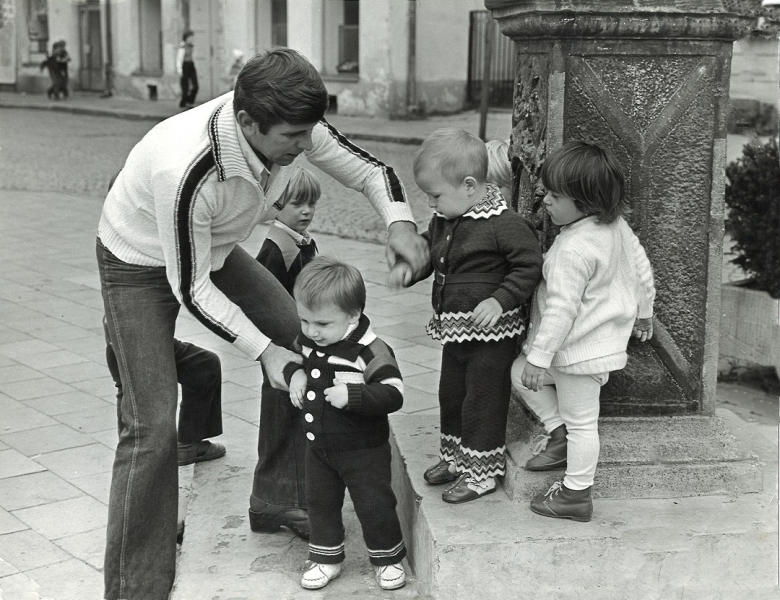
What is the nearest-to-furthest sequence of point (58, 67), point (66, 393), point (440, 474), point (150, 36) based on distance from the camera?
point (440, 474) < point (66, 393) < point (150, 36) < point (58, 67)

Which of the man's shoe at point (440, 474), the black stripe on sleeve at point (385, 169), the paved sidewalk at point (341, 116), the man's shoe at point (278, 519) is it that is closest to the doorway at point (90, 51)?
the paved sidewalk at point (341, 116)

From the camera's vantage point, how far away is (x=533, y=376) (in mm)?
3070

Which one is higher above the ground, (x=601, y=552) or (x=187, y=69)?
(x=187, y=69)

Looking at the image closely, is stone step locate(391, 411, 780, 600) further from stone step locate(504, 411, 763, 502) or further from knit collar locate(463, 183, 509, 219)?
knit collar locate(463, 183, 509, 219)

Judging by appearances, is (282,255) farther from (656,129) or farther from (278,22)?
(278,22)

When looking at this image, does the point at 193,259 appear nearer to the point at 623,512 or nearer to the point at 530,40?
the point at 530,40

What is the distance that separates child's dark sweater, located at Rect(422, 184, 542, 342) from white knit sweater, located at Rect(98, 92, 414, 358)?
1.86 ft

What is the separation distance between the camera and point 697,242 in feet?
11.0

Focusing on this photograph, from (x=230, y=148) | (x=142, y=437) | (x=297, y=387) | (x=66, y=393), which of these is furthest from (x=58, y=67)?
(x=297, y=387)

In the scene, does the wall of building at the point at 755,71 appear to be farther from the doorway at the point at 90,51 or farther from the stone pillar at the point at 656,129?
the doorway at the point at 90,51

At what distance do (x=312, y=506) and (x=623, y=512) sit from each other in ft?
3.04

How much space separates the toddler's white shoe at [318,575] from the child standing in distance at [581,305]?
2.09ft

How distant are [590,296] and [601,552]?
722 millimetres

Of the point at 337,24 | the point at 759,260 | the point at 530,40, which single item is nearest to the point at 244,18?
the point at 337,24
